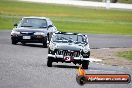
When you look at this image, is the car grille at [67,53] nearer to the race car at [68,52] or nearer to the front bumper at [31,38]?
the race car at [68,52]

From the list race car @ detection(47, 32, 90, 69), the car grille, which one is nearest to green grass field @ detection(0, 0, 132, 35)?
race car @ detection(47, 32, 90, 69)

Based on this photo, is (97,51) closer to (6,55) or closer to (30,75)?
Answer: (6,55)

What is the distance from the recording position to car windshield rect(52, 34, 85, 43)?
19.7m

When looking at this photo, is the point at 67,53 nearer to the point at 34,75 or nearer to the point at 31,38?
the point at 34,75

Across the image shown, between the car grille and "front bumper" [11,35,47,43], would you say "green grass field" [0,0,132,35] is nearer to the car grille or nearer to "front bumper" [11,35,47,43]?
"front bumper" [11,35,47,43]

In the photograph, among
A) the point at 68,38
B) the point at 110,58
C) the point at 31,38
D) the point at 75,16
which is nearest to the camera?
the point at 68,38

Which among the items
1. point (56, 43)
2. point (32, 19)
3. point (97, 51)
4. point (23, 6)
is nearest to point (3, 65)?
point (56, 43)

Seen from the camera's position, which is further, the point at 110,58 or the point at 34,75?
the point at 110,58

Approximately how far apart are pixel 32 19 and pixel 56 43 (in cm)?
1261

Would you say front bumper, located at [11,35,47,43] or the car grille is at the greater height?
the car grille

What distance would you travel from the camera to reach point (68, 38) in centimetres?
1997

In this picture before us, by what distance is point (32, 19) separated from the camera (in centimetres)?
3172

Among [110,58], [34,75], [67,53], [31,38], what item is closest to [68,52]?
[67,53]

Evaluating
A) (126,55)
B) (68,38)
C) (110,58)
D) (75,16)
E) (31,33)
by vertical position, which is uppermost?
(68,38)
